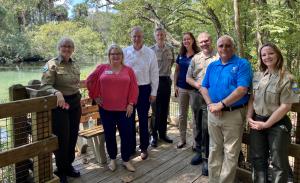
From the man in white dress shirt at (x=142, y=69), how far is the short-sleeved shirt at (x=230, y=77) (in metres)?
1.29

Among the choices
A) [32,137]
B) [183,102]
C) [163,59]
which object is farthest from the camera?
[163,59]

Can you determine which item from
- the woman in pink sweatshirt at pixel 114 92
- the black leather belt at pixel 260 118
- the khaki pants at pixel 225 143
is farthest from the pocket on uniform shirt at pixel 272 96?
the woman in pink sweatshirt at pixel 114 92

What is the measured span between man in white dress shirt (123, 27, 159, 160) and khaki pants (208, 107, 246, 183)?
49.2 inches

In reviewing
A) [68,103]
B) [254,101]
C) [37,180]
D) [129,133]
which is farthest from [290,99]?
[37,180]

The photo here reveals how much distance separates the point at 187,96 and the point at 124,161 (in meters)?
1.23

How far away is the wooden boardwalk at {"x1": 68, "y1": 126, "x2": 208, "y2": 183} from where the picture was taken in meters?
3.79

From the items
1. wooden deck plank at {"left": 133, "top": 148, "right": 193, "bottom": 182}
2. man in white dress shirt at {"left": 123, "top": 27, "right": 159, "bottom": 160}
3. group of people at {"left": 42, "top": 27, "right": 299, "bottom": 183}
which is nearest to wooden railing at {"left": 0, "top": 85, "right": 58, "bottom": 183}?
group of people at {"left": 42, "top": 27, "right": 299, "bottom": 183}

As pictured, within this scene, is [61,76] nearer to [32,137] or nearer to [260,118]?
[32,137]

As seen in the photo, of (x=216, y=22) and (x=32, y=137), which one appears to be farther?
(x=216, y=22)

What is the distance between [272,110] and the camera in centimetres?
285

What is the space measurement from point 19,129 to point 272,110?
7.85 feet

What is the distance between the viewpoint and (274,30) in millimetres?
8500

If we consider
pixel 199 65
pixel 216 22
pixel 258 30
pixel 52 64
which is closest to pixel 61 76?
pixel 52 64

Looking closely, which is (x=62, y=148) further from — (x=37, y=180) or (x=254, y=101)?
(x=254, y=101)
